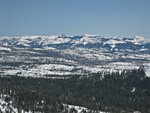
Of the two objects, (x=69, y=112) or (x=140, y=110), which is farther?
(x=140, y=110)

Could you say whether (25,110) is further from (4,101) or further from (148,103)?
(148,103)

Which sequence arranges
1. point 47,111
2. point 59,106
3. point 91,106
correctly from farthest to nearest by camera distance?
point 91,106 < point 59,106 < point 47,111

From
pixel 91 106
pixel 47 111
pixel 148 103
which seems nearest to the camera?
pixel 47 111

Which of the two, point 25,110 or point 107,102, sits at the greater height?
point 25,110

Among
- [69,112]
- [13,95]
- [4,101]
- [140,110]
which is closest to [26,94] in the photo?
[13,95]

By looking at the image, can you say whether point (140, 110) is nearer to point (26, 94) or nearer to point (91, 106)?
point (91, 106)

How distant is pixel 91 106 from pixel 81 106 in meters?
6.60

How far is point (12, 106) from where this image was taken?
139 meters

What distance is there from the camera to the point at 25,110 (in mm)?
134500

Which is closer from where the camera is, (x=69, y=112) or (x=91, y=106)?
(x=69, y=112)

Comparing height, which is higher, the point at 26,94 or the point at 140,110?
the point at 26,94

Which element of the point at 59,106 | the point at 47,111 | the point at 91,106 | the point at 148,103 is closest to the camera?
the point at 47,111

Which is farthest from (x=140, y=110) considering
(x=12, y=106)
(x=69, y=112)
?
(x=12, y=106)

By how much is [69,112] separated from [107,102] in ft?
198
